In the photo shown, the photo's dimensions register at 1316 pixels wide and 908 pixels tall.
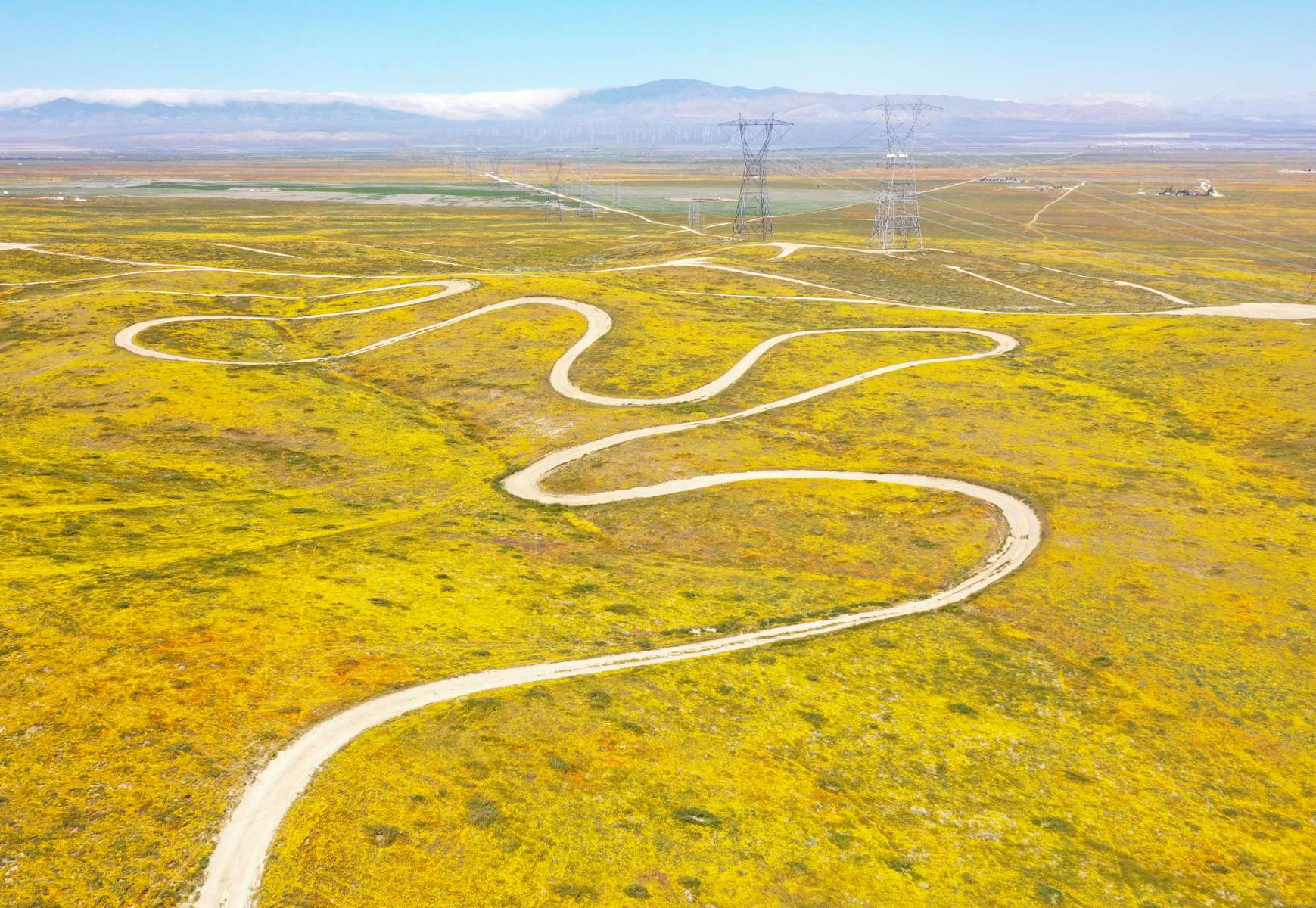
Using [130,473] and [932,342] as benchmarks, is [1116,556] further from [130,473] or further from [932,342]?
[130,473]

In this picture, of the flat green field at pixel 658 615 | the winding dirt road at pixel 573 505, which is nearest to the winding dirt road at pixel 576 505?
the winding dirt road at pixel 573 505

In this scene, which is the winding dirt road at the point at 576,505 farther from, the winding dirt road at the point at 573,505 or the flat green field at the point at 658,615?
the flat green field at the point at 658,615

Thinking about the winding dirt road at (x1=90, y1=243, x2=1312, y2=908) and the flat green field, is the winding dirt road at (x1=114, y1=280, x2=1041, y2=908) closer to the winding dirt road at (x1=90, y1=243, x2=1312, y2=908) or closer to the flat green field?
the winding dirt road at (x1=90, y1=243, x2=1312, y2=908)

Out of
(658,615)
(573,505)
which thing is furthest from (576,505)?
(658,615)

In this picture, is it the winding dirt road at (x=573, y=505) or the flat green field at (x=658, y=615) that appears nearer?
the winding dirt road at (x=573, y=505)

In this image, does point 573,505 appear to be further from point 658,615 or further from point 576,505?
point 658,615

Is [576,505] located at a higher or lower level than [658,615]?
higher

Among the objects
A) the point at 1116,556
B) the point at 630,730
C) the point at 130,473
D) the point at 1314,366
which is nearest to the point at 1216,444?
the point at 1314,366

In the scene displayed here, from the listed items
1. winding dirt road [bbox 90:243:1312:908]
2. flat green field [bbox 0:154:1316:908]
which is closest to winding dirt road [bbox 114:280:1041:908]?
winding dirt road [bbox 90:243:1312:908]
